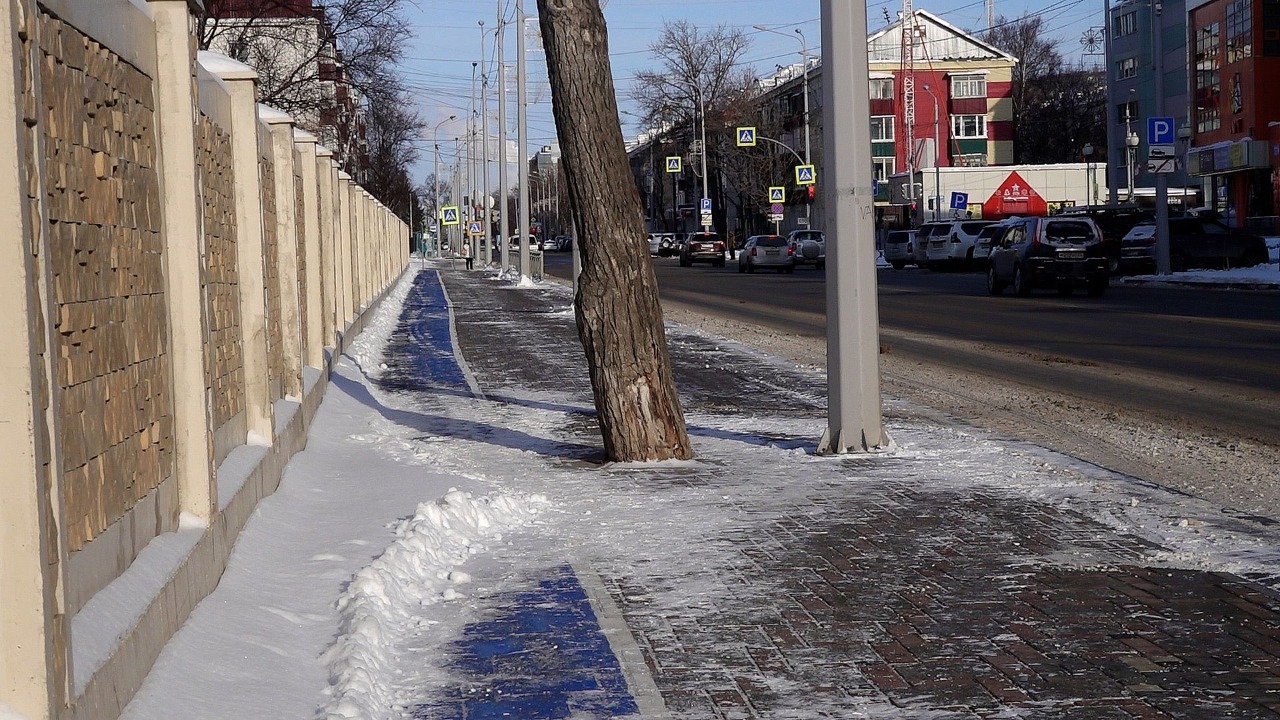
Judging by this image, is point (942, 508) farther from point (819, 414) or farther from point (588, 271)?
point (819, 414)

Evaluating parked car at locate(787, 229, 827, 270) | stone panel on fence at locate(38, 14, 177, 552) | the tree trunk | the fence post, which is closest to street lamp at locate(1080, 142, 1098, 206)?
parked car at locate(787, 229, 827, 270)

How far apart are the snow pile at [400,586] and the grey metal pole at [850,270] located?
7.77ft

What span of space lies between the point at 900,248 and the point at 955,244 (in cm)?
753

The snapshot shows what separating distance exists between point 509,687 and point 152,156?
8.20ft

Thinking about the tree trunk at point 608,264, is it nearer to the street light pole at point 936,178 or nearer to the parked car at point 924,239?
the parked car at point 924,239

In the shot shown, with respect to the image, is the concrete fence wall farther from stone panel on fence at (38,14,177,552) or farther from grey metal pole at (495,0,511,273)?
grey metal pole at (495,0,511,273)

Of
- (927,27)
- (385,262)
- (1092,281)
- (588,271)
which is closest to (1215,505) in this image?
(588,271)

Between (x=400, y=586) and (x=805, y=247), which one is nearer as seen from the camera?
(x=400, y=586)

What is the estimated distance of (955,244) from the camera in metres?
51.8

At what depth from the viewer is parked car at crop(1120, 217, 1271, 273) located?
130ft

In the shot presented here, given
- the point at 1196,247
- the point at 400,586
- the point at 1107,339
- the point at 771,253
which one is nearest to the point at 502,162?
the point at 771,253

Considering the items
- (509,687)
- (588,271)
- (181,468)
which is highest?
(588,271)

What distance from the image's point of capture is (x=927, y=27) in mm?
100625

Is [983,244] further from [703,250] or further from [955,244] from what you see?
[703,250]
